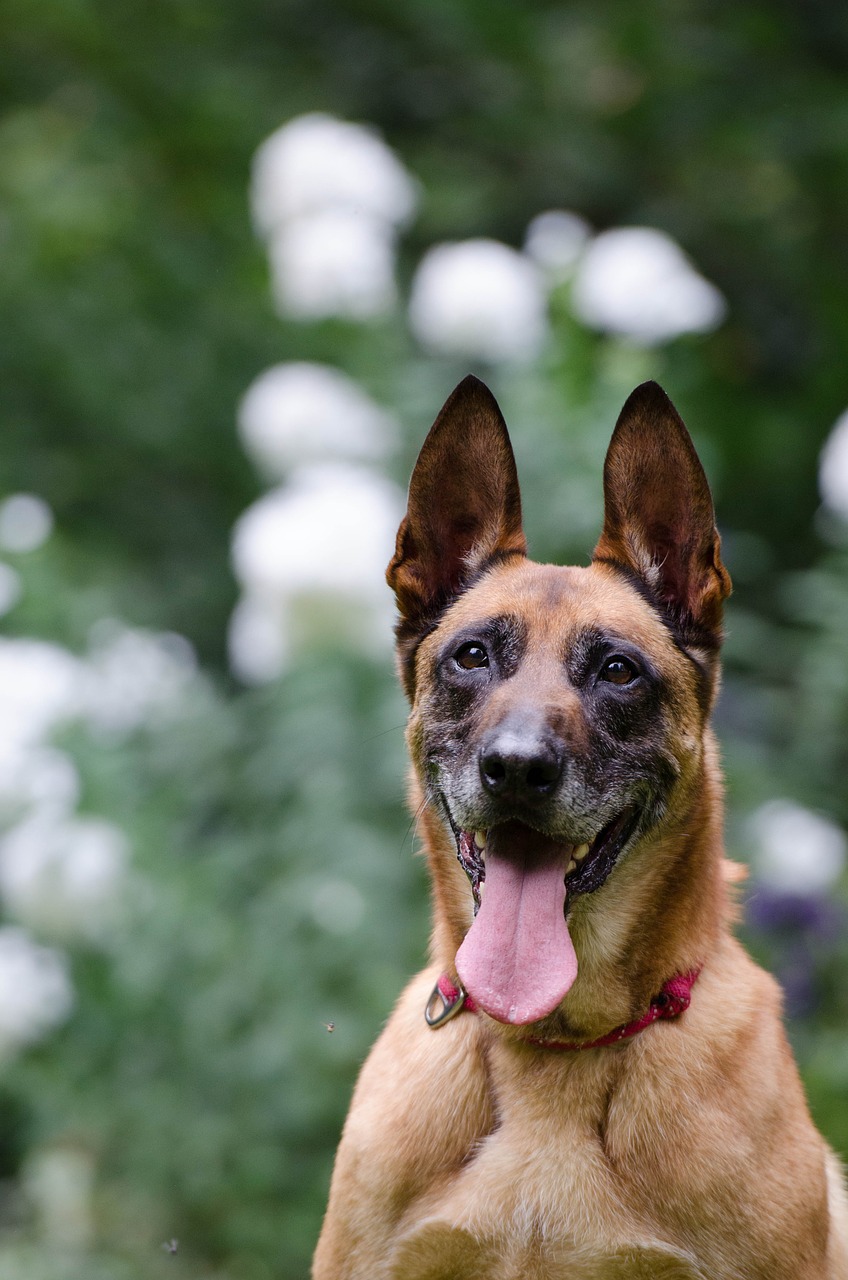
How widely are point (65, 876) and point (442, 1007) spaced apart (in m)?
1.73

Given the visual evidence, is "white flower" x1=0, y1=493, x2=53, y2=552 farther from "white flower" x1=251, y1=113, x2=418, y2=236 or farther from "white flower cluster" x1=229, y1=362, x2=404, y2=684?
"white flower" x1=251, y1=113, x2=418, y2=236

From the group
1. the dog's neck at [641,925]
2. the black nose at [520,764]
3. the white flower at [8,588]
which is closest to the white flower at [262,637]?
the white flower at [8,588]

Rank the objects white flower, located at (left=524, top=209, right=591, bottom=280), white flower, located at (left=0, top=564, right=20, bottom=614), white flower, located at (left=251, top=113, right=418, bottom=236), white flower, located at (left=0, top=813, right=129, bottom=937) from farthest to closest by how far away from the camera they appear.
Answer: white flower, located at (left=524, top=209, right=591, bottom=280), white flower, located at (left=251, top=113, right=418, bottom=236), white flower, located at (left=0, top=564, right=20, bottom=614), white flower, located at (left=0, top=813, right=129, bottom=937)

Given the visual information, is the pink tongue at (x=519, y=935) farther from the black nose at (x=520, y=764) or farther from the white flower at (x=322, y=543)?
the white flower at (x=322, y=543)

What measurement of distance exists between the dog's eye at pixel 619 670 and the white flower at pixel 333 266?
3134mm

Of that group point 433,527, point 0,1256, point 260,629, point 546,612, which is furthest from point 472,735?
point 0,1256

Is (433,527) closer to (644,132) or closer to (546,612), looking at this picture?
(546,612)

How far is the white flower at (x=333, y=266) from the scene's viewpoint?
5.67 meters

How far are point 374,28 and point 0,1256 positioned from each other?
248 inches

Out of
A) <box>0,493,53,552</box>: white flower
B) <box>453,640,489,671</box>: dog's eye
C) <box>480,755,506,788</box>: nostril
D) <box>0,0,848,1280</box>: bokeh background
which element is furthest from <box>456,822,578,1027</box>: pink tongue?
<box>0,493,53,552</box>: white flower

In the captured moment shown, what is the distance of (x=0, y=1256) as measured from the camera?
465 cm

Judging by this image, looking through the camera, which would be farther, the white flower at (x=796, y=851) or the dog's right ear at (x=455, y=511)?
the white flower at (x=796, y=851)

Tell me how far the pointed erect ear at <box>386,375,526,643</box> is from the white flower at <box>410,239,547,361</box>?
2330mm

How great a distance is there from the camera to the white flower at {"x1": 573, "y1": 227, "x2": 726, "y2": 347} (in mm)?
5605
